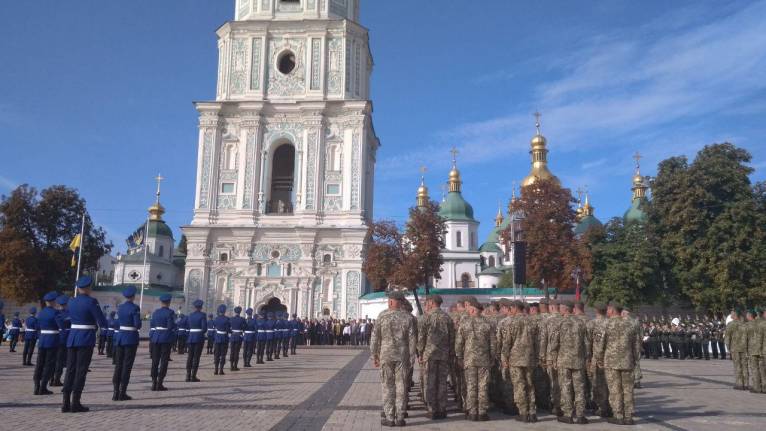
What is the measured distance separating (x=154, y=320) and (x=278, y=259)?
25.3 meters

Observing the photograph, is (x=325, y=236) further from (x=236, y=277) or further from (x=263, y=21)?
(x=263, y=21)

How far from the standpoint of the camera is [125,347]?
11.1 m

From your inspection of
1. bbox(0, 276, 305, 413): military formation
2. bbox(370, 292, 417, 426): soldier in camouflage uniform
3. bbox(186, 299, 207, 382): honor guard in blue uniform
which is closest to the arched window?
bbox(0, 276, 305, 413): military formation

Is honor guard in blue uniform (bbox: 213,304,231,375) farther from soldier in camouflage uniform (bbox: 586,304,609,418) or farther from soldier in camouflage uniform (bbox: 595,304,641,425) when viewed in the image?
soldier in camouflage uniform (bbox: 595,304,641,425)

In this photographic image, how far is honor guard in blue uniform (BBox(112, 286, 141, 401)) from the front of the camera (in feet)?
35.7

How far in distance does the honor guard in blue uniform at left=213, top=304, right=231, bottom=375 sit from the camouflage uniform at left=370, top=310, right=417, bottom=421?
315 inches

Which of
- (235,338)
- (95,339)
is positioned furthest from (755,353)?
(95,339)

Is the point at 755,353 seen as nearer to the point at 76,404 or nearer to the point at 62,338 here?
the point at 76,404

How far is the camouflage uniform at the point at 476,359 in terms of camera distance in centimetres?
953

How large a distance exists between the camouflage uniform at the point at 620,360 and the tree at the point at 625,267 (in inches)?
965

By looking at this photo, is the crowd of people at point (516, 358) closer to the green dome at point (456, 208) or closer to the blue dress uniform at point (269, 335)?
the blue dress uniform at point (269, 335)

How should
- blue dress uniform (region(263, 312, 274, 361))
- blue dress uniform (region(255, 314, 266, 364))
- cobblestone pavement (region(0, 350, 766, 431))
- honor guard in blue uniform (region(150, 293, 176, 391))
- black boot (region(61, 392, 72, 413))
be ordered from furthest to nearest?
blue dress uniform (region(263, 312, 274, 361)) → blue dress uniform (region(255, 314, 266, 364)) → honor guard in blue uniform (region(150, 293, 176, 391)) → black boot (region(61, 392, 72, 413)) → cobblestone pavement (region(0, 350, 766, 431))

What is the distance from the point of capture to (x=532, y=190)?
114 feet

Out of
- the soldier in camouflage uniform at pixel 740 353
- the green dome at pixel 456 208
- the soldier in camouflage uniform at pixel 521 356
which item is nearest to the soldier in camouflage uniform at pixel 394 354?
the soldier in camouflage uniform at pixel 521 356
